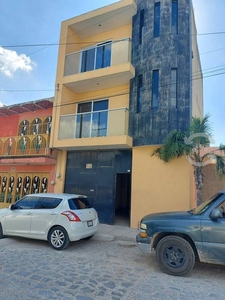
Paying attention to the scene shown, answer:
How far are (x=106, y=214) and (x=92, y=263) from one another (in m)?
4.81

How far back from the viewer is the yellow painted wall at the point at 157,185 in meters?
8.29

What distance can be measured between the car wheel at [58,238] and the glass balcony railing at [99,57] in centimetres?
772

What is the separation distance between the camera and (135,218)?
9023 millimetres

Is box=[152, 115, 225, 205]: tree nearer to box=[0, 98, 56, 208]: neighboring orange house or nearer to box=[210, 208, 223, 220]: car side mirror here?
box=[210, 208, 223, 220]: car side mirror

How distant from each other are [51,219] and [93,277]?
2.54 metres

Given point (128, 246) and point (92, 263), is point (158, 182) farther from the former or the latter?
point (92, 263)

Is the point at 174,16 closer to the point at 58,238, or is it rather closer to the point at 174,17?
the point at 174,17

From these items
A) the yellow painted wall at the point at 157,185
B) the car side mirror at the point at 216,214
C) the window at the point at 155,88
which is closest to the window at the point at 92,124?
the yellow painted wall at the point at 157,185

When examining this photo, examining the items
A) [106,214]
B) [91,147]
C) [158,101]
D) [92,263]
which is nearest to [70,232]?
[92,263]

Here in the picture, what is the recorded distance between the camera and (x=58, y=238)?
608 cm

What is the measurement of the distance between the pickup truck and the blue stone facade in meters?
4.53

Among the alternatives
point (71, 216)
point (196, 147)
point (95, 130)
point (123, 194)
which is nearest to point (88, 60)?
point (95, 130)

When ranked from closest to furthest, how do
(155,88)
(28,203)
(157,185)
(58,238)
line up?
(58,238)
(28,203)
(157,185)
(155,88)

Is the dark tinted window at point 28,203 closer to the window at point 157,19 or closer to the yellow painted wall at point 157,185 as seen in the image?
the yellow painted wall at point 157,185
